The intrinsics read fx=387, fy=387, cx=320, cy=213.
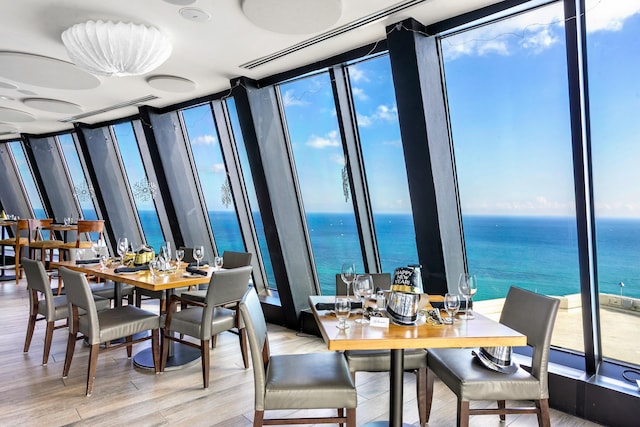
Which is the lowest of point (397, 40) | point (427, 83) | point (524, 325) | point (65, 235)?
point (524, 325)

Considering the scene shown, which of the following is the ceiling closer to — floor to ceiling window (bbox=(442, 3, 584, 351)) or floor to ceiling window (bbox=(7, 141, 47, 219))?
floor to ceiling window (bbox=(442, 3, 584, 351))

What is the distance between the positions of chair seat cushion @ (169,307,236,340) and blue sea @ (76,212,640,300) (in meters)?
1.68

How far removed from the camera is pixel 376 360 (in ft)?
8.12

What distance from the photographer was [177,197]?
5.95 m

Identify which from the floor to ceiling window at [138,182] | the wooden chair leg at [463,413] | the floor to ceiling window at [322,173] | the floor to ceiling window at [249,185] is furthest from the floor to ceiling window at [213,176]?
the wooden chair leg at [463,413]

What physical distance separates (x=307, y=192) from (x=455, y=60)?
2252 mm

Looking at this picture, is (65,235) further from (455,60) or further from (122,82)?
(455,60)

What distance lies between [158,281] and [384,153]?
2.47 m

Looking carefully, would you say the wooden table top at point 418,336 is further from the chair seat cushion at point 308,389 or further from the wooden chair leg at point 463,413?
the wooden chair leg at point 463,413

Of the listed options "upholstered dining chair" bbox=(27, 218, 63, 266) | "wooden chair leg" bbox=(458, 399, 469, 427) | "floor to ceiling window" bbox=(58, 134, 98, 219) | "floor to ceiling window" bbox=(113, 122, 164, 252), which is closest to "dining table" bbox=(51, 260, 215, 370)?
"wooden chair leg" bbox=(458, 399, 469, 427)

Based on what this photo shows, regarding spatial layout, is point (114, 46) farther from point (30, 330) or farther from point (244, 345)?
point (30, 330)

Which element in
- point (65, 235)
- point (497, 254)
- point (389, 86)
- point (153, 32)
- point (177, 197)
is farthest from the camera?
point (65, 235)

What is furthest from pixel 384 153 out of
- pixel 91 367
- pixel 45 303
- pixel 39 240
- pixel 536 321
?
pixel 39 240

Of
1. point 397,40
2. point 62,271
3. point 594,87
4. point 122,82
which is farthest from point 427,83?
point 122,82
